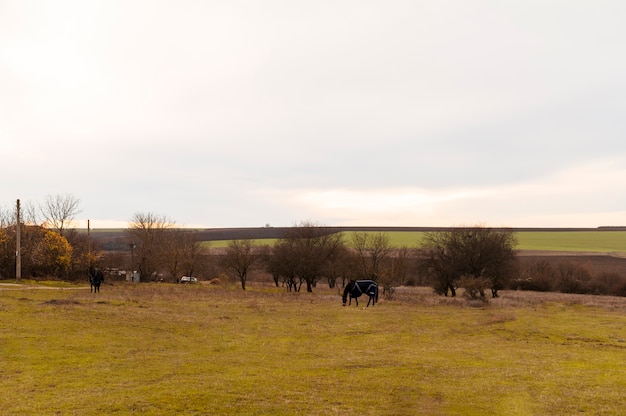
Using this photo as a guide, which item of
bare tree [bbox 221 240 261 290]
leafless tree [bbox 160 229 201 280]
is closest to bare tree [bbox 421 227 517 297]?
bare tree [bbox 221 240 261 290]

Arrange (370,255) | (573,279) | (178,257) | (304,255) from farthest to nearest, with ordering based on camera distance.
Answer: (178,257) < (370,255) < (573,279) < (304,255)

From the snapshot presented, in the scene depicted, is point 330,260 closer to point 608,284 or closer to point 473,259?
point 473,259

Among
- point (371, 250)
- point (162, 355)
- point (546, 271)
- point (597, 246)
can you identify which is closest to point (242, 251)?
point (371, 250)

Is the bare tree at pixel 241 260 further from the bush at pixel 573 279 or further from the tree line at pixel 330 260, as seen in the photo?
the bush at pixel 573 279

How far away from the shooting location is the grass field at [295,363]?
→ 12508 millimetres

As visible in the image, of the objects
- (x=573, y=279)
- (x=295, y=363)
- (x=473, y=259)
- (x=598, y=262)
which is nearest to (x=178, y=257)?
(x=473, y=259)

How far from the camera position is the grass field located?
1251cm

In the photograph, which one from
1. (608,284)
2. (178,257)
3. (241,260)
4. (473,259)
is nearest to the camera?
(473,259)

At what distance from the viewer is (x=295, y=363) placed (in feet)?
59.5

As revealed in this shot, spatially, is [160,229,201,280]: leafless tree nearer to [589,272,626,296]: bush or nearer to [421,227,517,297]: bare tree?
[421,227,517,297]: bare tree

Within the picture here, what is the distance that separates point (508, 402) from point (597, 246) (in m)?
157

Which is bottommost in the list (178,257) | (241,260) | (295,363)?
(295,363)

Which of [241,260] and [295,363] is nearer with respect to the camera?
[295,363]

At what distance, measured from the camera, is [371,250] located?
8669 centimetres
